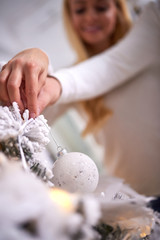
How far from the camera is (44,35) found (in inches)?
54.6

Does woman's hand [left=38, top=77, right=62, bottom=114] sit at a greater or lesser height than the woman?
lesser

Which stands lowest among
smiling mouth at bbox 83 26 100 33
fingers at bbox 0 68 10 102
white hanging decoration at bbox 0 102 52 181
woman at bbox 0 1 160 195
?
white hanging decoration at bbox 0 102 52 181

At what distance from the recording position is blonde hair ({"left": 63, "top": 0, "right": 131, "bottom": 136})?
770 millimetres

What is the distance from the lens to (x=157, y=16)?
659 mm

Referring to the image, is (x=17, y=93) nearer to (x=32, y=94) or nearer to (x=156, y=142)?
(x=32, y=94)

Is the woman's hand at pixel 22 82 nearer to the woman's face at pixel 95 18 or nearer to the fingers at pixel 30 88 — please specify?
the fingers at pixel 30 88

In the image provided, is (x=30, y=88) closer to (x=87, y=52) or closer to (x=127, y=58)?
(x=127, y=58)

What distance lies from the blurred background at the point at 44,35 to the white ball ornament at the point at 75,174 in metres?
0.90

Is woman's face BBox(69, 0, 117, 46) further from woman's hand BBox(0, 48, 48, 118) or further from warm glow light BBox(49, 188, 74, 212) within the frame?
warm glow light BBox(49, 188, 74, 212)

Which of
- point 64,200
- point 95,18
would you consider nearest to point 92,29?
point 95,18

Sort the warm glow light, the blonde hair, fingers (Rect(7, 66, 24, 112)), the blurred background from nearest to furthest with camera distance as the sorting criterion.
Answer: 1. the warm glow light
2. fingers (Rect(7, 66, 24, 112))
3. the blonde hair
4. the blurred background

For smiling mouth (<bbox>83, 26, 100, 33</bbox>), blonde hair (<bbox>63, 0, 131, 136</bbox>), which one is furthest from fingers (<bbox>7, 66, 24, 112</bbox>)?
smiling mouth (<bbox>83, 26, 100, 33</bbox>)

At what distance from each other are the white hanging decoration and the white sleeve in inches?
13.7

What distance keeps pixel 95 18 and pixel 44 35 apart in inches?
24.9
